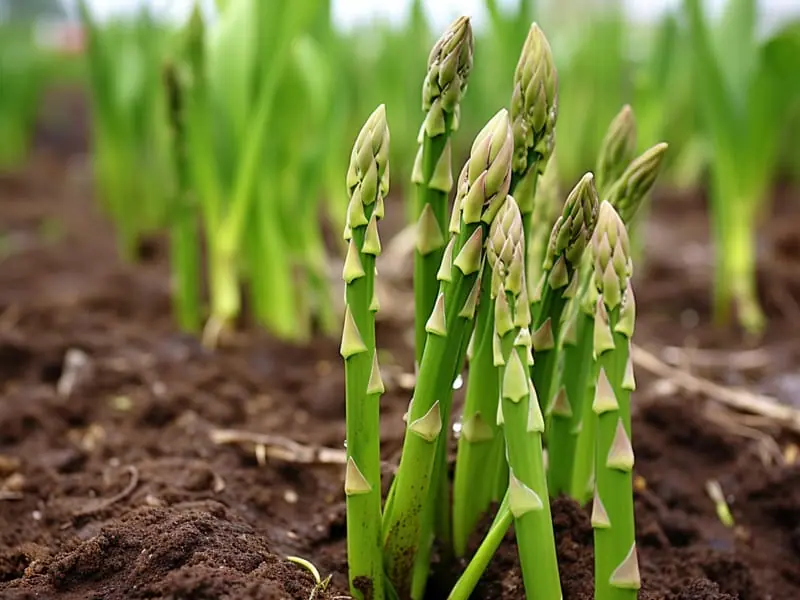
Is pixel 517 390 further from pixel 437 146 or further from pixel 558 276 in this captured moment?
pixel 437 146

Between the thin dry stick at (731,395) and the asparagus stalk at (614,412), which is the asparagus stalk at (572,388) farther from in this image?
the thin dry stick at (731,395)

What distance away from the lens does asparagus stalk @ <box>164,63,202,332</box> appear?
210cm

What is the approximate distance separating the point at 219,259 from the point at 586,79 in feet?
10.4

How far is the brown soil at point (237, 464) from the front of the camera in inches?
38.5

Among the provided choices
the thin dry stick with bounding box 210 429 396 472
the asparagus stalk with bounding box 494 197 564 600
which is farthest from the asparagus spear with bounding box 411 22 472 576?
the thin dry stick with bounding box 210 429 396 472

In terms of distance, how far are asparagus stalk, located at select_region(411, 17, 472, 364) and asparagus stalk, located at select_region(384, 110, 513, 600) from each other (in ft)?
0.20

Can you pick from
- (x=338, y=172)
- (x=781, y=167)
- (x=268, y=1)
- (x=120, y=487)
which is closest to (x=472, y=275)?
(x=120, y=487)

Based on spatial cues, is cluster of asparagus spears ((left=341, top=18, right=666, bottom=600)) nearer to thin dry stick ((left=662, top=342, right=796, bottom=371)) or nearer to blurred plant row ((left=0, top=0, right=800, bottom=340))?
blurred plant row ((left=0, top=0, right=800, bottom=340))

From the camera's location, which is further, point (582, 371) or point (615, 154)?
point (615, 154)

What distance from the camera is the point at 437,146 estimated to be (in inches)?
37.7

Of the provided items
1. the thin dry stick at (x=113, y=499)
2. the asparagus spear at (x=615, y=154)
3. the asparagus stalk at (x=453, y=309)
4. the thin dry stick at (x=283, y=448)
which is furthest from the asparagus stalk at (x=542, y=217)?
the thin dry stick at (x=113, y=499)

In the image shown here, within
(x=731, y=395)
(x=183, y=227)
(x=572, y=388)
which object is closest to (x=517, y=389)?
(x=572, y=388)

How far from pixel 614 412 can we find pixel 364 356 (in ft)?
0.88

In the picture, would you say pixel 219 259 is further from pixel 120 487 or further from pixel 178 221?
pixel 120 487
